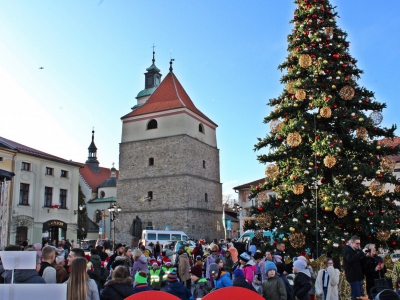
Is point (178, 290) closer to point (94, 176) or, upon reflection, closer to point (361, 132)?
point (361, 132)

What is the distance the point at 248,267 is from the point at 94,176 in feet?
A: 220

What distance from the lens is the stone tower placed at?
1730 inches

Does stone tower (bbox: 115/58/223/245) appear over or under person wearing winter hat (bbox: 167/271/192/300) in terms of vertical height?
over

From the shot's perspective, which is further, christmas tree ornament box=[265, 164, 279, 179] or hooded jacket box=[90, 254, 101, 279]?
christmas tree ornament box=[265, 164, 279, 179]

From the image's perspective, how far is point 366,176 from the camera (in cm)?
1152

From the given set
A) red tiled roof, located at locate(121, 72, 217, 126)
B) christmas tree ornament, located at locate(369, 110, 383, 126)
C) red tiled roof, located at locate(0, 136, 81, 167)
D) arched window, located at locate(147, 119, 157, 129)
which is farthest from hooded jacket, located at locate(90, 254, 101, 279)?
arched window, located at locate(147, 119, 157, 129)

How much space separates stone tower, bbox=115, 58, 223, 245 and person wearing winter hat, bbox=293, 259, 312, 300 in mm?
35986

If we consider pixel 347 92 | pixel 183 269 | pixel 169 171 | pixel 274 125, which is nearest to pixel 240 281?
pixel 183 269

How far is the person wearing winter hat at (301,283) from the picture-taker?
21.8 ft

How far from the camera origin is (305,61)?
41.5 feet

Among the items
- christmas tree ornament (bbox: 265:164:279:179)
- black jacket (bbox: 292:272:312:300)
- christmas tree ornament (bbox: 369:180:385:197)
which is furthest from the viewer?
christmas tree ornament (bbox: 265:164:279:179)

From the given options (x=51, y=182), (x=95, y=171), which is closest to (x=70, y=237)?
(x=51, y=182)

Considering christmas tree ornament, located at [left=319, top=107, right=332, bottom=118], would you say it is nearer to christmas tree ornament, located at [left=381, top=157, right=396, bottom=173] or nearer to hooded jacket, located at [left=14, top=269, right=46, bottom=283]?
christmas tree ornament, located at [left=381, top=157, right=396, bottom=173]

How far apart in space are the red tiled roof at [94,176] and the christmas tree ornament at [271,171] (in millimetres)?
58879
